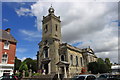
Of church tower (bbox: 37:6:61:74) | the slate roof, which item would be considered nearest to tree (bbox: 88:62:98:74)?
church tower (bbox: 37:6:61:74)

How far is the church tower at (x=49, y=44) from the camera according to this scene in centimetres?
3553

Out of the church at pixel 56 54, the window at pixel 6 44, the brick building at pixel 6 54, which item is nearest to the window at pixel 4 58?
the brick building at pixel 6 54

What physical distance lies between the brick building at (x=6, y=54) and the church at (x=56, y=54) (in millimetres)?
10449

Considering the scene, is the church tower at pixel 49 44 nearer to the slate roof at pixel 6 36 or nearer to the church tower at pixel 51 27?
the church tower at pixel 51 27

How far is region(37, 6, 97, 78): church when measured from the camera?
3415cm

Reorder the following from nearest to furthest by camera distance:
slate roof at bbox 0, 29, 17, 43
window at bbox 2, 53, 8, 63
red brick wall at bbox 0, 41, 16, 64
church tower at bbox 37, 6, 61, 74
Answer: window at bbox 2, 53, 8, 63 < red brick wall at bbox 0, 41, 16, 64 < slate roof at bbox 0, 29, 17, 43 < church tower at bbox 37, 6, 61, 74

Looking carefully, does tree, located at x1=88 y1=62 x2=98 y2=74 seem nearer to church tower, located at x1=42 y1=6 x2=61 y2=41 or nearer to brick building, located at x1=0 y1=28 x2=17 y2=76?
church tower, located at x1=42 y1=6 x2=61 y2=41

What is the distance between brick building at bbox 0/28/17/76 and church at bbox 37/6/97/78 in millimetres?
10449

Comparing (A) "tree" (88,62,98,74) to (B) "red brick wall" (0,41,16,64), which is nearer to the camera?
(B) "red brick wall" (0,41,16,64)

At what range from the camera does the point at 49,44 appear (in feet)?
124

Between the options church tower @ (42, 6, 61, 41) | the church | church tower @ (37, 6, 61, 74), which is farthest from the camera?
church tower @ (42, 6, 61, 41)

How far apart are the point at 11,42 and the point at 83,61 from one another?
83.0ft

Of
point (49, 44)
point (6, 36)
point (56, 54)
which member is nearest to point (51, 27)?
point (49, 44)

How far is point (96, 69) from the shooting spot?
37.5 metres
